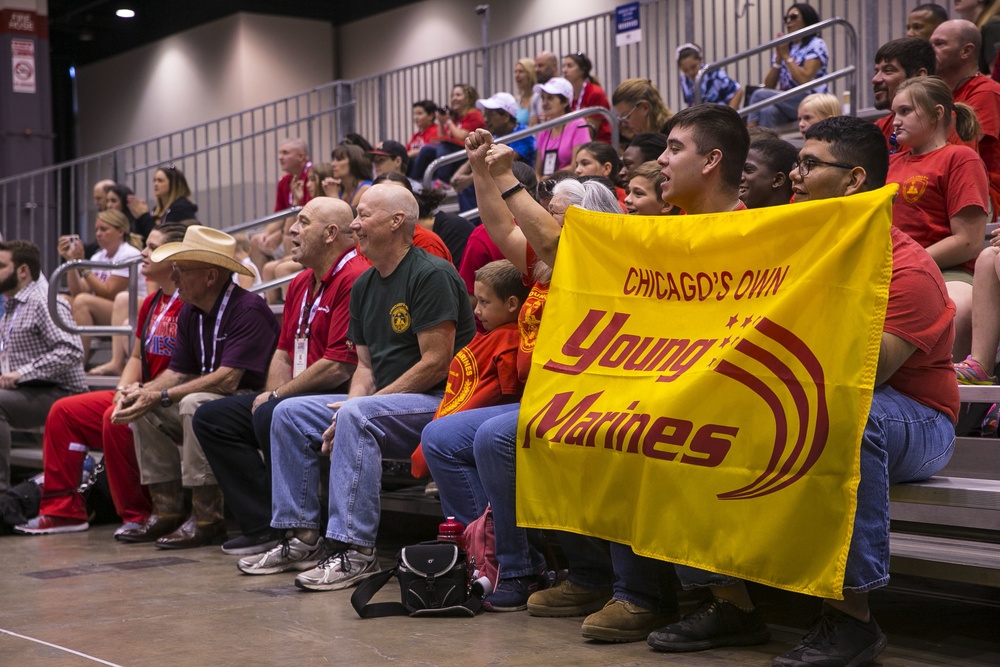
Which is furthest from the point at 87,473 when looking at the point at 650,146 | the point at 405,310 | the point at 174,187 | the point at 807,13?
the point at 807,13

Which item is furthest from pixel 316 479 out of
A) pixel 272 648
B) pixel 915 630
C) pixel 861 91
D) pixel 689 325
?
pixel 861 91

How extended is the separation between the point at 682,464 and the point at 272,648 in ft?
4.59

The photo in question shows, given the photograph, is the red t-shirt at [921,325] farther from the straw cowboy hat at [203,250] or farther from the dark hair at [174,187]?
the dark hair at [174,187]

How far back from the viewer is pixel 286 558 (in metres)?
5.10

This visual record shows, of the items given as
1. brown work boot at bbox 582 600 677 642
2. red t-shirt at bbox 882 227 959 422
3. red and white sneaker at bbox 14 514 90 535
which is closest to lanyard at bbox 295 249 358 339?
red and white sneaker at bbox 14 514 90 535

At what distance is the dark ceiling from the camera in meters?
17.1

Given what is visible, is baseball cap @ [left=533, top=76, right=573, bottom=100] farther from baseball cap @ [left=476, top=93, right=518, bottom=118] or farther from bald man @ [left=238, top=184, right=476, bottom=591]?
bald man @ [left=238, top=184, right=476, bottom=591]

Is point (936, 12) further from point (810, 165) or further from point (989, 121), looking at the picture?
point (810, 165)

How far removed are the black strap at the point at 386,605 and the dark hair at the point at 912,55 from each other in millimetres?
3486

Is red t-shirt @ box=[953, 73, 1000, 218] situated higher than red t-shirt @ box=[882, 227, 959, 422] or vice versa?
red t-shirt @ box=[953, 73, 1000, 218]

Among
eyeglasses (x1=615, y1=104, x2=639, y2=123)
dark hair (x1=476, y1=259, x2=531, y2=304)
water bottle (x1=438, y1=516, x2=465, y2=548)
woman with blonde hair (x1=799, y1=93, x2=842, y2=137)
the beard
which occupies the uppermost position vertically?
eyeglasses (x1=615, y1=104, x2=639, y2=123)

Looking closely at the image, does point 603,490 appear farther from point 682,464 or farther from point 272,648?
point 272,648

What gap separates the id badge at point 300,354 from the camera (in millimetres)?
5633

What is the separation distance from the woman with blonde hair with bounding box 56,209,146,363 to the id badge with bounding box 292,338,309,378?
12.5ft
